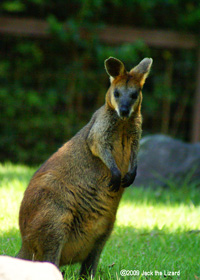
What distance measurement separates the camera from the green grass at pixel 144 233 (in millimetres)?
3664

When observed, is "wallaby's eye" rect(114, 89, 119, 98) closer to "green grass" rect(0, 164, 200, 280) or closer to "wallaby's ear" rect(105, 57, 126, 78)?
"wallaby's ear" rect(105, 57, 126, 78)

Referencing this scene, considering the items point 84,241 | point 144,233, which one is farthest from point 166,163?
point 84,241

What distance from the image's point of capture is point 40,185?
11.1 feet

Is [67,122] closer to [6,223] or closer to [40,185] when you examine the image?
[6,223]

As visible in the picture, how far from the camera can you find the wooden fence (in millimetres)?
8789

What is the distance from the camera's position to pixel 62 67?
33.3 feet

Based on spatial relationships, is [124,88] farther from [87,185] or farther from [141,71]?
[87,185]

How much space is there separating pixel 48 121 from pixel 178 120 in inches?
146

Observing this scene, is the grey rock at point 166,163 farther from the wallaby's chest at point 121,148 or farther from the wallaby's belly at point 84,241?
the wallaby's belly at point 84,241

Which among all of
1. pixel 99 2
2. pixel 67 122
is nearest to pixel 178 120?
pixel 67 122

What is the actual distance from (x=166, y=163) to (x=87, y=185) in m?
4.27

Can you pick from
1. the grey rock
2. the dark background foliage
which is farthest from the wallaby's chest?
the dark background foliage

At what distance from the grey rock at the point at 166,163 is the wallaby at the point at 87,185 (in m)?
3.72

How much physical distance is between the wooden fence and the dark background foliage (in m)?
0.19
